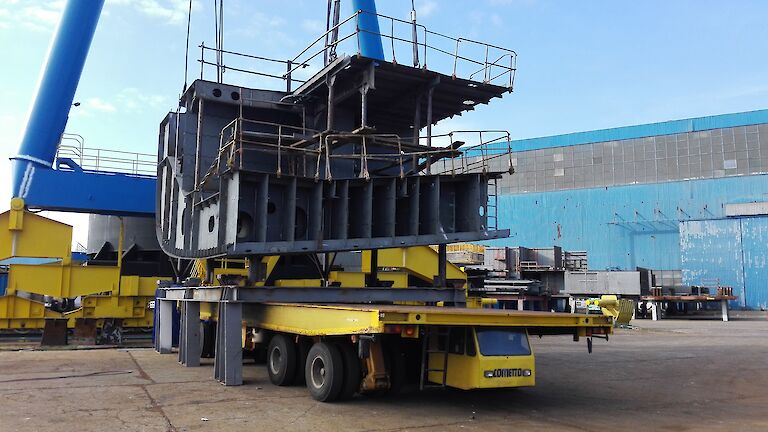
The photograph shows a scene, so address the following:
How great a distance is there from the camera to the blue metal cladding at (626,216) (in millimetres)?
42659

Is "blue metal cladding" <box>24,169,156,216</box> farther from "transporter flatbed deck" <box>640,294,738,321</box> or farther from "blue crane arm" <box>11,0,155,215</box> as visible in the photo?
"transporter flatbed deck" <box>640,294,738,321</box>

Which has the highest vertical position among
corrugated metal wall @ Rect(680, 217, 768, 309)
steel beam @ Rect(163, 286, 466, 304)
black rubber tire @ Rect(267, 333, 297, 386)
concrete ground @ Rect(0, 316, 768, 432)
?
corrugated metal wall @ Rect(680, 217, 768, 309)

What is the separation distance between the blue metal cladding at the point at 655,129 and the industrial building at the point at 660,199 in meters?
0.07

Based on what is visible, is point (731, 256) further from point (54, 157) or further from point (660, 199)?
point (54, 157)

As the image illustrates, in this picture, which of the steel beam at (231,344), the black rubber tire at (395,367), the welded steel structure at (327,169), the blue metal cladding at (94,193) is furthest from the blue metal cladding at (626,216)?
the black rubber tire at (395,367)

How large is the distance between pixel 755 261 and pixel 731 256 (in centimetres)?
137

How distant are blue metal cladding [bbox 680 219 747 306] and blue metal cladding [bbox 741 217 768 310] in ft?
0.91

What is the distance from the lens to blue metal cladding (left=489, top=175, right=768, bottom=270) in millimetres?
42659

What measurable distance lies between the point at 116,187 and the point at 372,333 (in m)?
13.5

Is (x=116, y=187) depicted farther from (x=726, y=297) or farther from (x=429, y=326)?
(x=726, y=297)

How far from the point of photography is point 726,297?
33594 millimetres

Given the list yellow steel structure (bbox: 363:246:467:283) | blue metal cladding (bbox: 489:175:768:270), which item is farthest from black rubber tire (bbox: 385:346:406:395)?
blue metal cladding (bbox: 489:175:768:270)

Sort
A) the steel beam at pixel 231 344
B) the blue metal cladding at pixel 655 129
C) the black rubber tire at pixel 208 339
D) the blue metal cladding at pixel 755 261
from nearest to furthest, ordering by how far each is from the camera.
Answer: the steel beam at pixel 231 344
the black rubber tire at pixel 208 339
the blue metal cladding at pixel 755 261
the blue metal cladding at pixel 655 129

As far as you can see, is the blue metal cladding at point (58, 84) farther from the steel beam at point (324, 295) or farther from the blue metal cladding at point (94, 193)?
the steel beam at point (324, 295)
